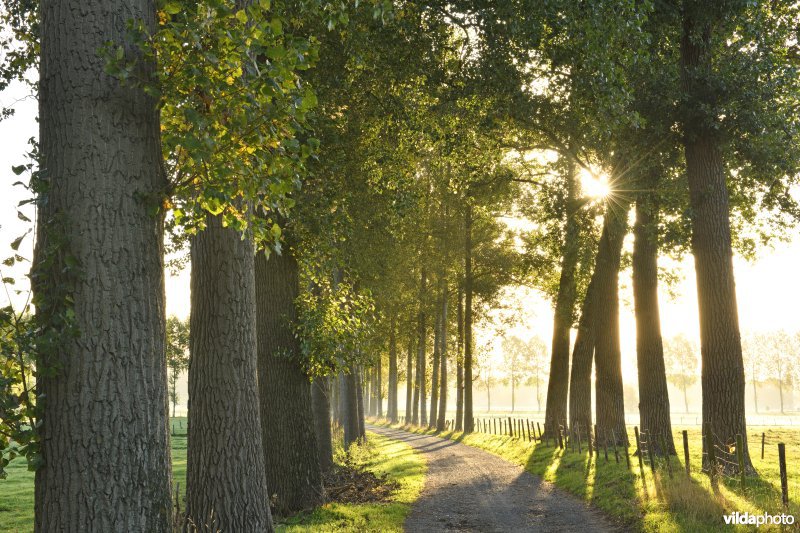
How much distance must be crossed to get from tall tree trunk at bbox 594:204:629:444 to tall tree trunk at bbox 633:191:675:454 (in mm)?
1964

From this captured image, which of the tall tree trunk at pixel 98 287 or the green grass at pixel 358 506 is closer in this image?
the tall tree trunk at pixel 98 287

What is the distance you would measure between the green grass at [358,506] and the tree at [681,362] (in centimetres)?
10231

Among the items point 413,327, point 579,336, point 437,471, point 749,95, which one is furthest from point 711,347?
point 413,327

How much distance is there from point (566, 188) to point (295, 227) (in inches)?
480

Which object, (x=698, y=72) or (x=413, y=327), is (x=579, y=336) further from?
(x=413, y=327)

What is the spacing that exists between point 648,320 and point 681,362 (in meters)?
115

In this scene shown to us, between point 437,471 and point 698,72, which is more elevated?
point 698,72

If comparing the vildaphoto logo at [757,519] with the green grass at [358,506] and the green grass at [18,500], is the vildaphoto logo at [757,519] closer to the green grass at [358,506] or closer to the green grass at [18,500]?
the green grass at [358,506]

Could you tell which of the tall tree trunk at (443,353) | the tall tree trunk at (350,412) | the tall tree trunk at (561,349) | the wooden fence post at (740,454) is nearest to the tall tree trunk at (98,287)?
the wooden fence post at (740,454)

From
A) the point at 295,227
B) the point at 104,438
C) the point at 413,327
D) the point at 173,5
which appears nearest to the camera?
the point at 104,438

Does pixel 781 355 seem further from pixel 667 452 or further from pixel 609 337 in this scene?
pixel 667 452

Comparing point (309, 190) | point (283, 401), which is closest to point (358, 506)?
point (283, 401)

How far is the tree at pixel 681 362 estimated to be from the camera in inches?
4707

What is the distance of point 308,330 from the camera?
39.2 ft
